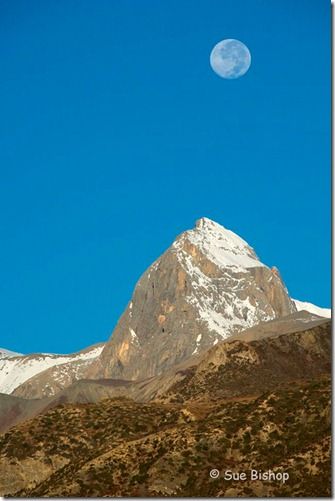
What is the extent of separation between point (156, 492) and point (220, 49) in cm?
2738

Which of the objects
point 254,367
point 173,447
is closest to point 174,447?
point 173,447

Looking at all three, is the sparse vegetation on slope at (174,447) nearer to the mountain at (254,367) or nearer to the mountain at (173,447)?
the mountain at (173,447)

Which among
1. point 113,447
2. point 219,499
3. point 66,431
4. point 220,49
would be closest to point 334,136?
point 220,49

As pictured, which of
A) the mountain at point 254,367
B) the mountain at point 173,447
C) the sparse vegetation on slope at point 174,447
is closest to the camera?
the sparse vegetation on slope at point 174,447

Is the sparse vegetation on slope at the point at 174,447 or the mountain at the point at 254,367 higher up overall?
the mountain at the point at 254,367

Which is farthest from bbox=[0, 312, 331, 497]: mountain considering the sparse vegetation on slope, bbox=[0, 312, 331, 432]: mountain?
bbox=[0, 312, 331, 432]: mountain

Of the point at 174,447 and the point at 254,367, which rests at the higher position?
the point at 254,367

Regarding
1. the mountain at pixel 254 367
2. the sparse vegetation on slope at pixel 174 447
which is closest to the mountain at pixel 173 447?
the sparse vegetation on slope at pixel 174 447

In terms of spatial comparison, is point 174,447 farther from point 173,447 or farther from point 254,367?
point 254,367

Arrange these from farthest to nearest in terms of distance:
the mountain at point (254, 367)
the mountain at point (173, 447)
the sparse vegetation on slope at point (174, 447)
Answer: the mountain at point (254, 367)
the mountain at point (173, 447)
the sparse vegetation on slope at point (174, 447)

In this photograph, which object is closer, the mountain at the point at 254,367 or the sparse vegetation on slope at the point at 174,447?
the sparse vegetation on slope at the point at 174,447

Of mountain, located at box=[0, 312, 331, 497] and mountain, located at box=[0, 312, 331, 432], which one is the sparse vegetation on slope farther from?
mountain, located at box=[0, 312, 331, 432]

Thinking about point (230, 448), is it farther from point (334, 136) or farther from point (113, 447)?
point (334, 136)

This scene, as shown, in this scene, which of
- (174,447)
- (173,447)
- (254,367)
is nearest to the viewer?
(174,447)
